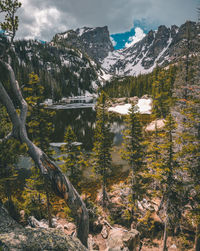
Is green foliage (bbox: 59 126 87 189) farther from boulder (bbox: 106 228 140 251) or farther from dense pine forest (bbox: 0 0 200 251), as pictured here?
boulder (bbox: 106 228 140 251)

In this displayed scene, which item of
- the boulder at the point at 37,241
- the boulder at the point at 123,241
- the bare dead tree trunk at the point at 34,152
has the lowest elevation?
the boulder at the point at 123,241

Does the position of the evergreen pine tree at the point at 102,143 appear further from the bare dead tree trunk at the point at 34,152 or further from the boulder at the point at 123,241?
the bare dead tree trunk at the point at 34,152

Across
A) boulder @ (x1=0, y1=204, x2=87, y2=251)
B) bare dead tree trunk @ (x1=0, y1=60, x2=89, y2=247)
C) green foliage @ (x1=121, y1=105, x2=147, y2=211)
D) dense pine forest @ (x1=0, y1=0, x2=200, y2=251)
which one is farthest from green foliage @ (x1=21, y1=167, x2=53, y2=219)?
bare dead tree trunk @ (x1=0, y1=60, x2=89, y2=247)

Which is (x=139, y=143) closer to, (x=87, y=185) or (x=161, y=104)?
(x=87, y=185)

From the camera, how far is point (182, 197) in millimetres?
10617

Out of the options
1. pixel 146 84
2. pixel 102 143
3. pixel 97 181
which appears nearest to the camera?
pixel 102 143

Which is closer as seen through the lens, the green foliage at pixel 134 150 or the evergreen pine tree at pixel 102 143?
the green foliage at pixel 134 150

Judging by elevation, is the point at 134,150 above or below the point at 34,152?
below

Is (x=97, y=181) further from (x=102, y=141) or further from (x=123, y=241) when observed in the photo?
(x=123, y=241)

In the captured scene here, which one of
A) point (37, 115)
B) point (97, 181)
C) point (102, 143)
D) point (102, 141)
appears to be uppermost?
point (37, 115)

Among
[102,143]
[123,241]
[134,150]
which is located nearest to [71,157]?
[102,143]

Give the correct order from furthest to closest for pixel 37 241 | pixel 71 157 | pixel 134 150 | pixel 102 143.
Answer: pixel 102 143, pixel 134 150, pixel 71 157, pixel 37 241

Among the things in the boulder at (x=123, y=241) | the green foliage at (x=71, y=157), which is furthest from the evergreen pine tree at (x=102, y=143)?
the boulder at (x=123, y=241)

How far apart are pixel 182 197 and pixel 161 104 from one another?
3074 centimetres
